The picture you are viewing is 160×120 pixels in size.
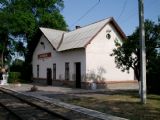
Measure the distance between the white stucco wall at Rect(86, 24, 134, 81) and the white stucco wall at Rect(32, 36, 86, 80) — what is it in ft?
2.04

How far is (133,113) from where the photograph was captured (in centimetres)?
1312

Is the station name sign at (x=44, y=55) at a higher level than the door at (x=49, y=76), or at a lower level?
higher

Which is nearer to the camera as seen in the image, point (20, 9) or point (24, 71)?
point (24, 71)

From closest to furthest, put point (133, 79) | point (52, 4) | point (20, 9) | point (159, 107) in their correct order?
1. point (159, 107)
2. point (133, 79)
3. point (20, 9)
4. point (52, 4)

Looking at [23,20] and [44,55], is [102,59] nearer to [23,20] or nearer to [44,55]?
[44,55]

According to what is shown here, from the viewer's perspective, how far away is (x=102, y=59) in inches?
1192

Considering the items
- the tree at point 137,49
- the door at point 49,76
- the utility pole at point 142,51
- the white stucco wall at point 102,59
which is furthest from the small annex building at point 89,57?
the utility pole at point 142,51

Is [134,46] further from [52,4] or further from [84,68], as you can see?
[52,4]

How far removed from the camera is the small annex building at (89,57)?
2931cm

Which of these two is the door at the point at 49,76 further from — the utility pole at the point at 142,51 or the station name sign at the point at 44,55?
the utility pole at the point at 142,51

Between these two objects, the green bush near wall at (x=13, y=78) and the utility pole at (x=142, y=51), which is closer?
the utility pole at (x=142, y=51)

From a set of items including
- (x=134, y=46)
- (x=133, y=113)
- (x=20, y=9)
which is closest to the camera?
(x=133, y=113)

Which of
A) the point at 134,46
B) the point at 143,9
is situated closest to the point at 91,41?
the point at 134,46

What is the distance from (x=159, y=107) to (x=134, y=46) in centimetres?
732
